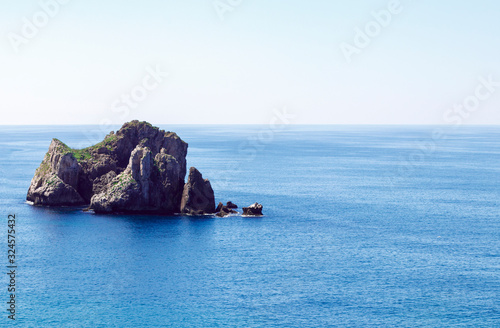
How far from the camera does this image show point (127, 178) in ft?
451

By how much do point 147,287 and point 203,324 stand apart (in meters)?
17.4

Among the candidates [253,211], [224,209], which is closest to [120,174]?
[224,209]

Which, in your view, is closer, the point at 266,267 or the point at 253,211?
the point at 266,267

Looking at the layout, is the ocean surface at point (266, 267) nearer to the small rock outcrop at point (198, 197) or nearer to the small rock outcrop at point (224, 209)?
the small rock outcrop at point (224, 209)

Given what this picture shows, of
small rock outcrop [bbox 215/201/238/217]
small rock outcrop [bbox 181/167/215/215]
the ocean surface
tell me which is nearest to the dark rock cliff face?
small rock outcrop [bbox 181/167/215/215]

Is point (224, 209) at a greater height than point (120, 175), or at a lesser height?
lesser

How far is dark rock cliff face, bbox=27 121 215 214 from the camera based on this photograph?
137 metres

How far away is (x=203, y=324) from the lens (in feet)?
242

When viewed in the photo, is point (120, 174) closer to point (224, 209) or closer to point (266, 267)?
point (224, 209)

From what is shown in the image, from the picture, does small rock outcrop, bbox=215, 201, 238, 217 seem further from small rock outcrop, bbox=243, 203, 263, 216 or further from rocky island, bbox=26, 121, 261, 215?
small rock outcrop, bbox=243, 203, 263, 216

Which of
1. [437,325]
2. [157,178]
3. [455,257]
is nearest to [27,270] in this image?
[157,178]

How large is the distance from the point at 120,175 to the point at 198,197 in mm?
20560

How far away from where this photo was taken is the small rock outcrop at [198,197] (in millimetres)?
136125

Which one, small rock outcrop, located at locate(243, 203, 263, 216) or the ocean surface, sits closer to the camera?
the ocean surface
